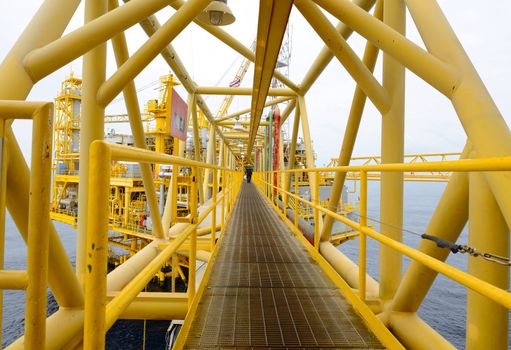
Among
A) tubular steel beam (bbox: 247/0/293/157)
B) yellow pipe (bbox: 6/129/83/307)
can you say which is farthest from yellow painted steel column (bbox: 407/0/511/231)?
yellow pipe (bbox: 6/129/83/307)

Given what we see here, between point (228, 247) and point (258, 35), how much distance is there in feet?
10.5

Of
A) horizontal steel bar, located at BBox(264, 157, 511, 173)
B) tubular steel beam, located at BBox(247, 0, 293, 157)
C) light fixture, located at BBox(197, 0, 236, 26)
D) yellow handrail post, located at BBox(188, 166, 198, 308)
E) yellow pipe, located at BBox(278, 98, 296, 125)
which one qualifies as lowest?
yellow handrail post, located at BBox(188, 166, 198, 308)

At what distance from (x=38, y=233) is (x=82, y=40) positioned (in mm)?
2181

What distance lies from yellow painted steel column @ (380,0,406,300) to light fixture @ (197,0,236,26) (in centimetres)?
218

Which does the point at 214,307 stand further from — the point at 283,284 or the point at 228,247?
the point at 228,247

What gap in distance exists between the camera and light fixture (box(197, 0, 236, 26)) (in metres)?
4.19

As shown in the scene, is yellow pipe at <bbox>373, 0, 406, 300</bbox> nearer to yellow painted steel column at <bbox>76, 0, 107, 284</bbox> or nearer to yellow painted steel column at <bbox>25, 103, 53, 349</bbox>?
yellow painted steel column at <bbox>25, 103, 53, 349</bbox>

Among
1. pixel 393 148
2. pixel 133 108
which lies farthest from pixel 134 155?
pixel 133 108

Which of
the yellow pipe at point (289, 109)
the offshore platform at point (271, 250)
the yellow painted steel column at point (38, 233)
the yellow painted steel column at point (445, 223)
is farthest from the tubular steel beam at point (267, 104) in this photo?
the yellow painted steel column at point (38, 233)

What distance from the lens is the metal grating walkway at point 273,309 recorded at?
2.26 meters

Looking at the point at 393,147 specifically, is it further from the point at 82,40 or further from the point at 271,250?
the point at 82,40

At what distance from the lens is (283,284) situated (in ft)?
11.0

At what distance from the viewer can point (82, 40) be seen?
2.49m

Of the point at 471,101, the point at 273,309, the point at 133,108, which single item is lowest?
the point at 273,309
